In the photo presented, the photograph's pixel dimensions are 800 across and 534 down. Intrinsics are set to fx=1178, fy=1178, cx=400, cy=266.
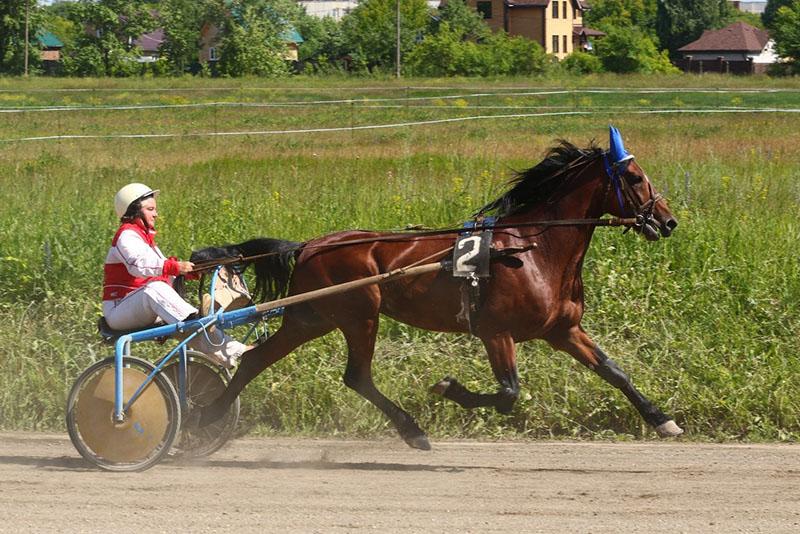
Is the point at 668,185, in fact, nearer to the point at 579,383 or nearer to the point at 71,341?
the point at 579,383

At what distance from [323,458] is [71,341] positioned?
270cm

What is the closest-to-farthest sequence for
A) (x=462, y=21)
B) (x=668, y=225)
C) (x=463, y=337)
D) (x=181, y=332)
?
1. (x=668, y=225)
2. (x=181, y=332)
3. (x=463, y=337)
4. (x=462, y=21)

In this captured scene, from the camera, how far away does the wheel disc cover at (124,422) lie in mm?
6445

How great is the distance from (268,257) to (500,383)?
159 centimetres

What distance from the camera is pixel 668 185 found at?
10.9 meters

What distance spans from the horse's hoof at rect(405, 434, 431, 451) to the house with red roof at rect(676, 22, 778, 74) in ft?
255

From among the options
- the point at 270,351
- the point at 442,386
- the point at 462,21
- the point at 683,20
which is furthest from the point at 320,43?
the point at 442,386

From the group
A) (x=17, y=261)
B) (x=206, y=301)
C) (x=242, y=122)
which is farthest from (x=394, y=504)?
(x=242, y=122)

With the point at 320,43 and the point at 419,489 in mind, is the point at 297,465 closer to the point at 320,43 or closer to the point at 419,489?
the point at 419,489

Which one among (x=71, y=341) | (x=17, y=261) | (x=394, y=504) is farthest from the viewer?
(x=17, y=261)

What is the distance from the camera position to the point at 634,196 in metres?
6.46

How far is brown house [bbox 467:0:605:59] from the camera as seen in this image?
275ft

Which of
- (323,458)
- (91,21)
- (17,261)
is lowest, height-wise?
(323,458)

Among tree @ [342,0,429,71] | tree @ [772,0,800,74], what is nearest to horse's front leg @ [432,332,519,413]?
tree @ [772,0,800,74]
